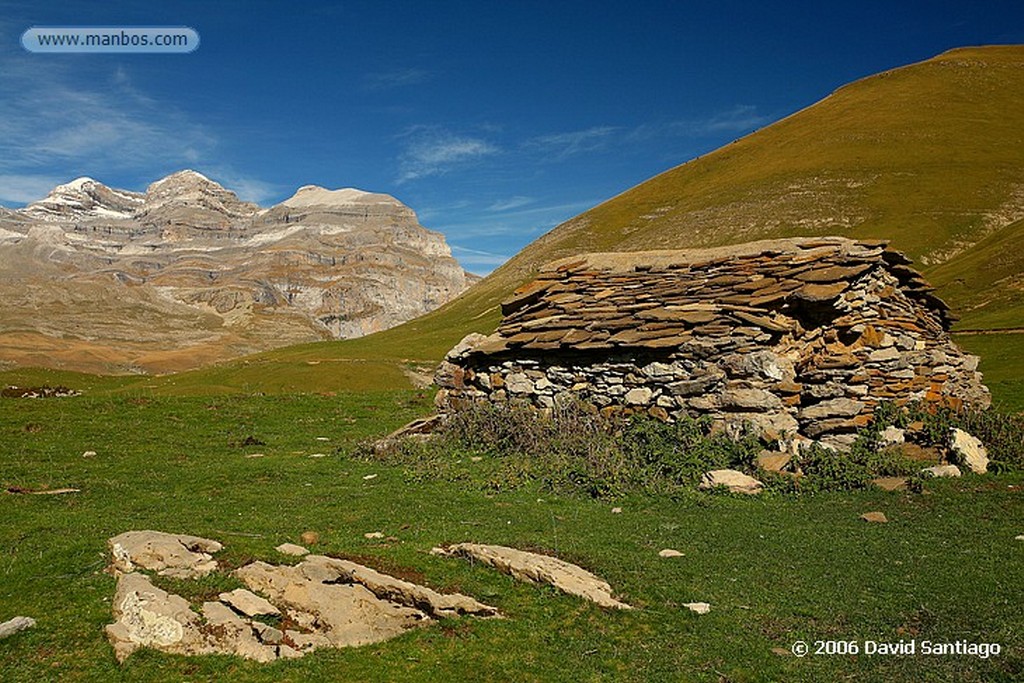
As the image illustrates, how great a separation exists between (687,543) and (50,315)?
228078 mm

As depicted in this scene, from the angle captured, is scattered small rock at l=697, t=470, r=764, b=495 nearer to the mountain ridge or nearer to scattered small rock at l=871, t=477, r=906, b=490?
scattered small rock at l=871, t=477, r=906, b=490

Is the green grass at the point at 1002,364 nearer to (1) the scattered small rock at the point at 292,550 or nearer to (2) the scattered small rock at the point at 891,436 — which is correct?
(2) the scattered small rock at the point at 891,436

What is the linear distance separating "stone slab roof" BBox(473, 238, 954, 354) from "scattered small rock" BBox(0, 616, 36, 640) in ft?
49.5

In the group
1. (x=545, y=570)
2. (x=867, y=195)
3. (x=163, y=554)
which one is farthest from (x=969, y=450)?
(x=867, y=195)

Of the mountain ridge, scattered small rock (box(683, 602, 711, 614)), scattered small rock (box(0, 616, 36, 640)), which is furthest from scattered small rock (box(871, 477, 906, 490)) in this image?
the mountain ridge

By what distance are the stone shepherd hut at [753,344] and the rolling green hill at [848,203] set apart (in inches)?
808

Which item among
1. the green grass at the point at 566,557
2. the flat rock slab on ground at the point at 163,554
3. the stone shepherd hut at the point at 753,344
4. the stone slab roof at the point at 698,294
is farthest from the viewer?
the stone slab roof at the point at 698,294

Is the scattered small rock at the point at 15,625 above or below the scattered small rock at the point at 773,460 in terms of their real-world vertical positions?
above

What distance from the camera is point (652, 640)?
26.3 feet

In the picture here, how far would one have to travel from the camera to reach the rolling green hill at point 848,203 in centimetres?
4903

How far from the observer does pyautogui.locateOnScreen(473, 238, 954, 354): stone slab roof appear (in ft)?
60.6

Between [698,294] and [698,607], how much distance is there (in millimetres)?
12954

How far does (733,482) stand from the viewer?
598 inches

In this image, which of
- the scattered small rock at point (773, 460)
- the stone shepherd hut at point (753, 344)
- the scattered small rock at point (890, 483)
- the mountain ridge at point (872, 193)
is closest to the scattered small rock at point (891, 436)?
the stone shepherd hut at point (753, 344)
